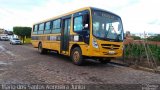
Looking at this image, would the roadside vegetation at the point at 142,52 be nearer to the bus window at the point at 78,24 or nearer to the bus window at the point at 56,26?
the bus window at the point at 78,24

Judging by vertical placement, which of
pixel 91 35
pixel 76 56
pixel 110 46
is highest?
pixel 91 35

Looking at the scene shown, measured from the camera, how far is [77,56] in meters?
12.4

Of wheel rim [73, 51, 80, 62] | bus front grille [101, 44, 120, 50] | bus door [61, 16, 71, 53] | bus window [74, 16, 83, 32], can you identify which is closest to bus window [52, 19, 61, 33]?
bus door [61, 16, 71, 53]

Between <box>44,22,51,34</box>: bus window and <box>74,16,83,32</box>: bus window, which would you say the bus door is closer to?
<box>74,16,83,32</box>: bus window

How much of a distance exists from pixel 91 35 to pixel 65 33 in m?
3.43

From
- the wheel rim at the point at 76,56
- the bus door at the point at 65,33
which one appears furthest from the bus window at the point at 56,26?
the wheel rim at the point at 76,56

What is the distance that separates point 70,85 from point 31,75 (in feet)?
7.57

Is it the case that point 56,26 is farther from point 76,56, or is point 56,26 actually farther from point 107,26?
point 107,26

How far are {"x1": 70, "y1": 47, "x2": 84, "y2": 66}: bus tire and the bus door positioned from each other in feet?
3.65

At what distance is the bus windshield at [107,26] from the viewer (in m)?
11.6

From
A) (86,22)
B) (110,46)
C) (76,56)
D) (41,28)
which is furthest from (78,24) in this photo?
(41,28)

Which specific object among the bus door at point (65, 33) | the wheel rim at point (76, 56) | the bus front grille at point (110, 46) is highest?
the bus door at point (65, 33)

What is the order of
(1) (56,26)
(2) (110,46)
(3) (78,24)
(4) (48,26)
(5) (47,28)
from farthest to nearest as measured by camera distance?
(5) (47,28) < (4) (48,26) < (1) (56,26) < (3) (78,24) < (2) (110,46)

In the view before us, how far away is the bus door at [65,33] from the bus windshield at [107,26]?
A: 8.65 ft
